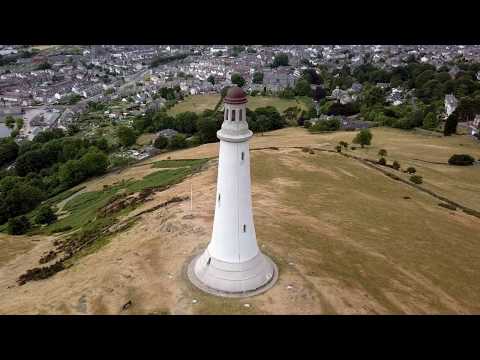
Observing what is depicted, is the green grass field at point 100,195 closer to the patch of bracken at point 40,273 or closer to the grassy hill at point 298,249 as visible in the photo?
the grassy hill at point 298,249

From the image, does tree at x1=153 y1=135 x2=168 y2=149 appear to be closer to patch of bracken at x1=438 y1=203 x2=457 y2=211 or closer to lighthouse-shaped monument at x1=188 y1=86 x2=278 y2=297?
patch of bracken at x1=438 y1=203 x2=457 y2=211

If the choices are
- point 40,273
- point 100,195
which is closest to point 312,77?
point 100,195

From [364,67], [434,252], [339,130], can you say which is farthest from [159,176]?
[364,67]

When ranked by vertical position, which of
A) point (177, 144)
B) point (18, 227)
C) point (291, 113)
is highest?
point (291, 113)

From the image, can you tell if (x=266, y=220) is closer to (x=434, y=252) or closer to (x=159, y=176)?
(x=434, y=252)

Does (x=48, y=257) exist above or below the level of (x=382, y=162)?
below

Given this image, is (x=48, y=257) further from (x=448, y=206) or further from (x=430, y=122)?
(x=430, y=122)

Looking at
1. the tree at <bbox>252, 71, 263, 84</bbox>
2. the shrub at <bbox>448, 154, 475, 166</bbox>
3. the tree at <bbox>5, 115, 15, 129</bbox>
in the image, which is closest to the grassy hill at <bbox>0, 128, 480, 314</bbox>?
the shrub at <bbox>448, 154, 475, 166</bbox>
